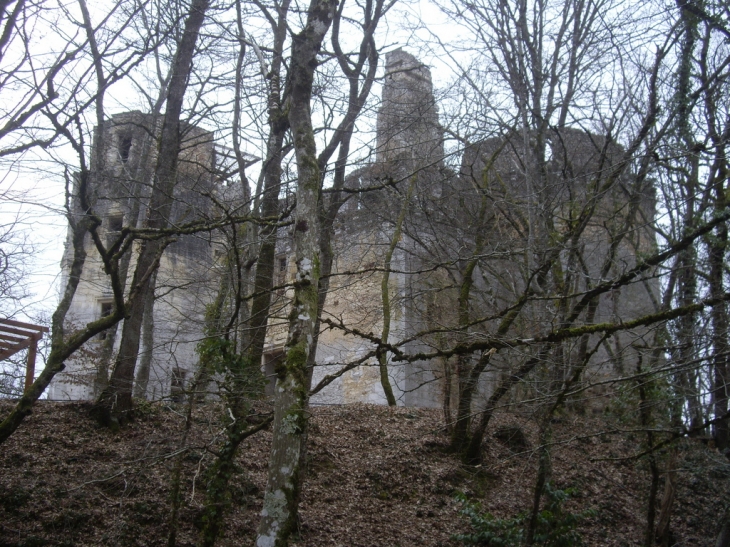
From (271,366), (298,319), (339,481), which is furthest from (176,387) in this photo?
(271,366)

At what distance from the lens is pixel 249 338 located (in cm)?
817

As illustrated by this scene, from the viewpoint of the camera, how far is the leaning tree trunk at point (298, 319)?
15.3 ft

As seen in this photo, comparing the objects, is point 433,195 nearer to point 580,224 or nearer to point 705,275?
point 580,224

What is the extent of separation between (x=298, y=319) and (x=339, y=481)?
4.64 meters

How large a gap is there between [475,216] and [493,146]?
2.08 m

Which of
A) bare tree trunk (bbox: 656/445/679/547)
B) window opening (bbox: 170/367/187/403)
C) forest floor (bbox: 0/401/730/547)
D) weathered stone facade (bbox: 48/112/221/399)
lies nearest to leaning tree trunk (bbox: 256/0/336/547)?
window opening (bbox: 170/367/187/403)

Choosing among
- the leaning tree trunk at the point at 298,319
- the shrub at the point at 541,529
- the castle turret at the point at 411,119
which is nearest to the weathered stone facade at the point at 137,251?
the castle turret at the point at 411,119

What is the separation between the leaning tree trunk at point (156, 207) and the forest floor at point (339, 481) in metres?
0.40

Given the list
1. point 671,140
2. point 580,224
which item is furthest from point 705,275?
point 671,140

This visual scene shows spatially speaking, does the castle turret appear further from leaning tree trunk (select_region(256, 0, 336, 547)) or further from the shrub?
the shrub

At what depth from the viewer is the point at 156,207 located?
842 cm

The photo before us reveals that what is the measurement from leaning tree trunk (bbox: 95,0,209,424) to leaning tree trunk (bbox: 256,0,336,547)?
2623 millimetres

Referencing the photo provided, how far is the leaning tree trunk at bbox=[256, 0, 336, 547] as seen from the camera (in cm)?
466

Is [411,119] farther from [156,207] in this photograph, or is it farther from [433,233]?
[156,207]
